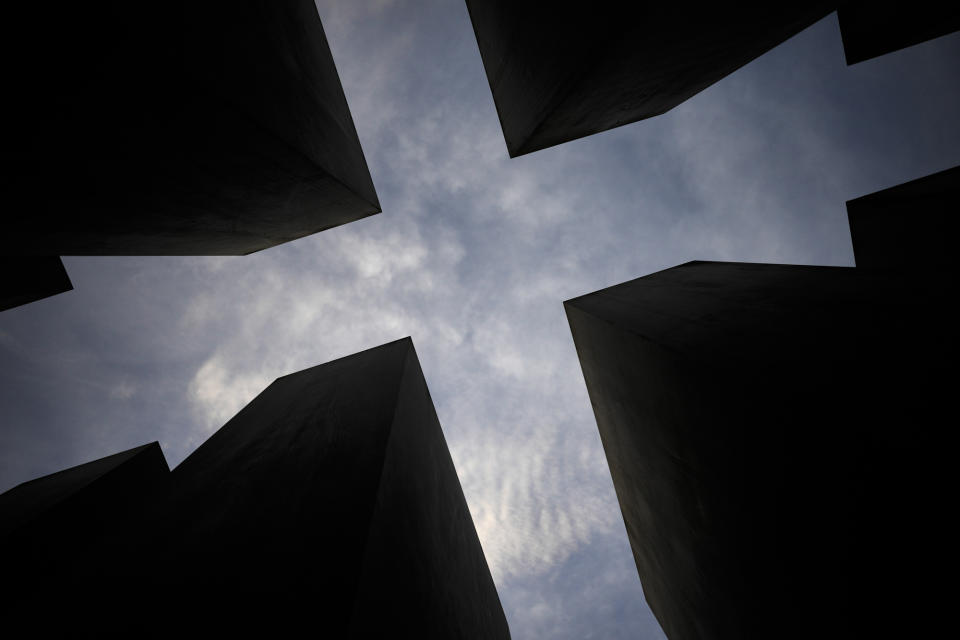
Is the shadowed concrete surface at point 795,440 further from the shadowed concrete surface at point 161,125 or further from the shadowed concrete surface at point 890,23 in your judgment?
the shadowed concrete surface at point 890,23

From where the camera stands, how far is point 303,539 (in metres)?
2.43

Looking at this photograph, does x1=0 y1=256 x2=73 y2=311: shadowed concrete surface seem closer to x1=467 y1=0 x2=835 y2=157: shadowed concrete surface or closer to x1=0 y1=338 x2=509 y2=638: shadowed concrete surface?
x1=0 y1=338 x2=509 y2=638: shadowed concrete surface

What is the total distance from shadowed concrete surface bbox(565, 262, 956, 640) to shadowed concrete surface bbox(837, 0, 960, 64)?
552cm

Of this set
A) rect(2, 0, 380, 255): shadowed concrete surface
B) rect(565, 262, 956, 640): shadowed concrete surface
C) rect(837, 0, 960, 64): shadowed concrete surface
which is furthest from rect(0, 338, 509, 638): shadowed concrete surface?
rect(837, 0, 960, 64): shadowed concrete surface

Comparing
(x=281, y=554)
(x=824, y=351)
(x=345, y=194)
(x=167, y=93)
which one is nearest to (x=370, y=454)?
(x=281, y=554)

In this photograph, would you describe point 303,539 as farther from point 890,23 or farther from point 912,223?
point 890,23

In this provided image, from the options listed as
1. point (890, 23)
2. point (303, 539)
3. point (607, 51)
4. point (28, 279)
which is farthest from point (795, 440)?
point (28, 279)

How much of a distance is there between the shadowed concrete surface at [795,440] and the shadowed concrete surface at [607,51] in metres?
3.45

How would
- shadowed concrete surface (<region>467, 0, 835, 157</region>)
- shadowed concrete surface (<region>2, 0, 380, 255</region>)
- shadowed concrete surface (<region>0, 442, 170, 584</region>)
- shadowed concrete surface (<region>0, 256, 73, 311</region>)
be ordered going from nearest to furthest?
shadowed concrete surface (<region>2, 0, 380, 255</region>) → shadowed concrete surface (<region>467, 0, 835, 157</region>) → shadowed concrete surface (<region>0, 442, 170, 584</region>) → shadowed concrete surface (<region>0, 256, 73, 311</region>)

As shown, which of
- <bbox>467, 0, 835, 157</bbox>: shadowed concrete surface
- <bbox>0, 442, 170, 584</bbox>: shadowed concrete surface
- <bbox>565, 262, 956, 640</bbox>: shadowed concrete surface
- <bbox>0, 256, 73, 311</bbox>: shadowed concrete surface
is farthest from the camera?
<bbox>0, 256, 73, 311</bbox>: shadowed concrete surface

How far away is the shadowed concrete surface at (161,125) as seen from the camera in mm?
2338

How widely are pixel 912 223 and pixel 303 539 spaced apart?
9.75m

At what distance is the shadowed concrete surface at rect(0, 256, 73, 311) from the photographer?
17.5ft

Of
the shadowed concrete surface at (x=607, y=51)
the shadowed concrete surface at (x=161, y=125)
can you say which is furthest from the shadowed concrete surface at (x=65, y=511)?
the shadowed concrete surface at (x=607, y=51)
